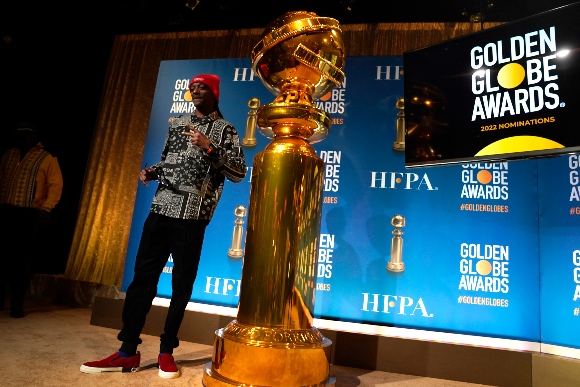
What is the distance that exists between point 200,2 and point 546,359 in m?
3.54

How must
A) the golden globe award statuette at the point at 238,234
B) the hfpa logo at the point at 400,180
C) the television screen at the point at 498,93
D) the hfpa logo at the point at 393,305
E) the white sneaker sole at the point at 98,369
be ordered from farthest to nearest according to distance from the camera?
the golden globe award statuette at the point at 238,234
the hfpa logo at the point at 400,180
the hfpa logo at the point at 393,305
the television screen at the point at 498,93
the white sneaker sole at the point at 98,369

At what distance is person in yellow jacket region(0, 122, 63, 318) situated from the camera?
2.28 m

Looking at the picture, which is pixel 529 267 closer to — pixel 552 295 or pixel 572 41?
pixel 552 295

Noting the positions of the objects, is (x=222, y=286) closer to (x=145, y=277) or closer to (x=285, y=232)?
(x=145, y=277)

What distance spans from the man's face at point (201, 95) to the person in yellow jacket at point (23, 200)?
1570mm

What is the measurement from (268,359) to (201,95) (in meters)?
1.08

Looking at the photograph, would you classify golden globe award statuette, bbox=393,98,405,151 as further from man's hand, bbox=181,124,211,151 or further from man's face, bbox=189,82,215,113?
man's hand, bbox=181,124,211,151

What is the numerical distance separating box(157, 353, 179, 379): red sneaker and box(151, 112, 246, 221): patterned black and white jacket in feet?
1.67

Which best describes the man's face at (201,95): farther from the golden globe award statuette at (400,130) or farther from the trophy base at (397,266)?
the trophy base at (397,266)

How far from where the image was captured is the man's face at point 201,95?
1.47 m

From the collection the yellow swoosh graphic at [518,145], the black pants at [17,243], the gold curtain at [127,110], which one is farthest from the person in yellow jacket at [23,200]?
the yellow swoosh graphic at [518,145]

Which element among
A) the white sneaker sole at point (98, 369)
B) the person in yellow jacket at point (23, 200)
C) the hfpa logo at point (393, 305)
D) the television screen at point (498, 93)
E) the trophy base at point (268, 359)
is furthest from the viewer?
the person in yellow jacket at point (23, 200)

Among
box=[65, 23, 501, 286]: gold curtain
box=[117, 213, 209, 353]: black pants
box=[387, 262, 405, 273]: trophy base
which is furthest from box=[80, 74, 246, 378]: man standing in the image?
box=[65, 23, 501, 286]: gold curtain

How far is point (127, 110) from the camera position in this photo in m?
3.15
